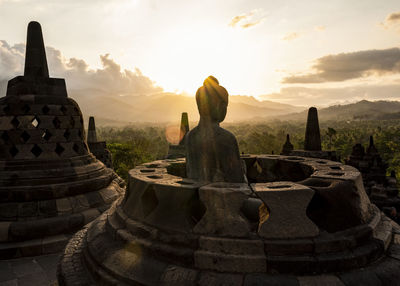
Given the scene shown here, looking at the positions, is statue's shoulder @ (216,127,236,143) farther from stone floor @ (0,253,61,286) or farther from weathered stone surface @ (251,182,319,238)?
stone floor @ (0,253,61,286)

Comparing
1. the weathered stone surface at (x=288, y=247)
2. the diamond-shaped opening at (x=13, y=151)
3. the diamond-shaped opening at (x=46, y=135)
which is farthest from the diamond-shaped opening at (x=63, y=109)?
the weathered stone surface at (x=288, y=247)

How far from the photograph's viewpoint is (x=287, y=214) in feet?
8.71

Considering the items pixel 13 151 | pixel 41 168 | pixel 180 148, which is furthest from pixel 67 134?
pixel 180 148

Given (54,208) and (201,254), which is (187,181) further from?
(54,208)

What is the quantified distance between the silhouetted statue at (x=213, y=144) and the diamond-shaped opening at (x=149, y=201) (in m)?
0.73

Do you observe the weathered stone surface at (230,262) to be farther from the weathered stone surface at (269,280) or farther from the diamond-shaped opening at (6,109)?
the diamond-shaped opening at (6,109)

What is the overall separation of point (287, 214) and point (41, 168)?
5188mm

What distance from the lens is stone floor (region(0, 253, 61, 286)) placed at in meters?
3.83

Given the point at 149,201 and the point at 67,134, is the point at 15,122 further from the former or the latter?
the point at 149,201

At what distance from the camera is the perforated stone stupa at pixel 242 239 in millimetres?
2449

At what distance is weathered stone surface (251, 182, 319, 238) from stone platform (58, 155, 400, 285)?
10 mm

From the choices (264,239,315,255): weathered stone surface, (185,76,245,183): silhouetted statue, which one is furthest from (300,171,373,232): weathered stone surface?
(185,76,245,183): silhouetted statue

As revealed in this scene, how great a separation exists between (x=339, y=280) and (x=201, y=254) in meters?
1.31

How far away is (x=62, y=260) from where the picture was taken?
3404 millimetres
